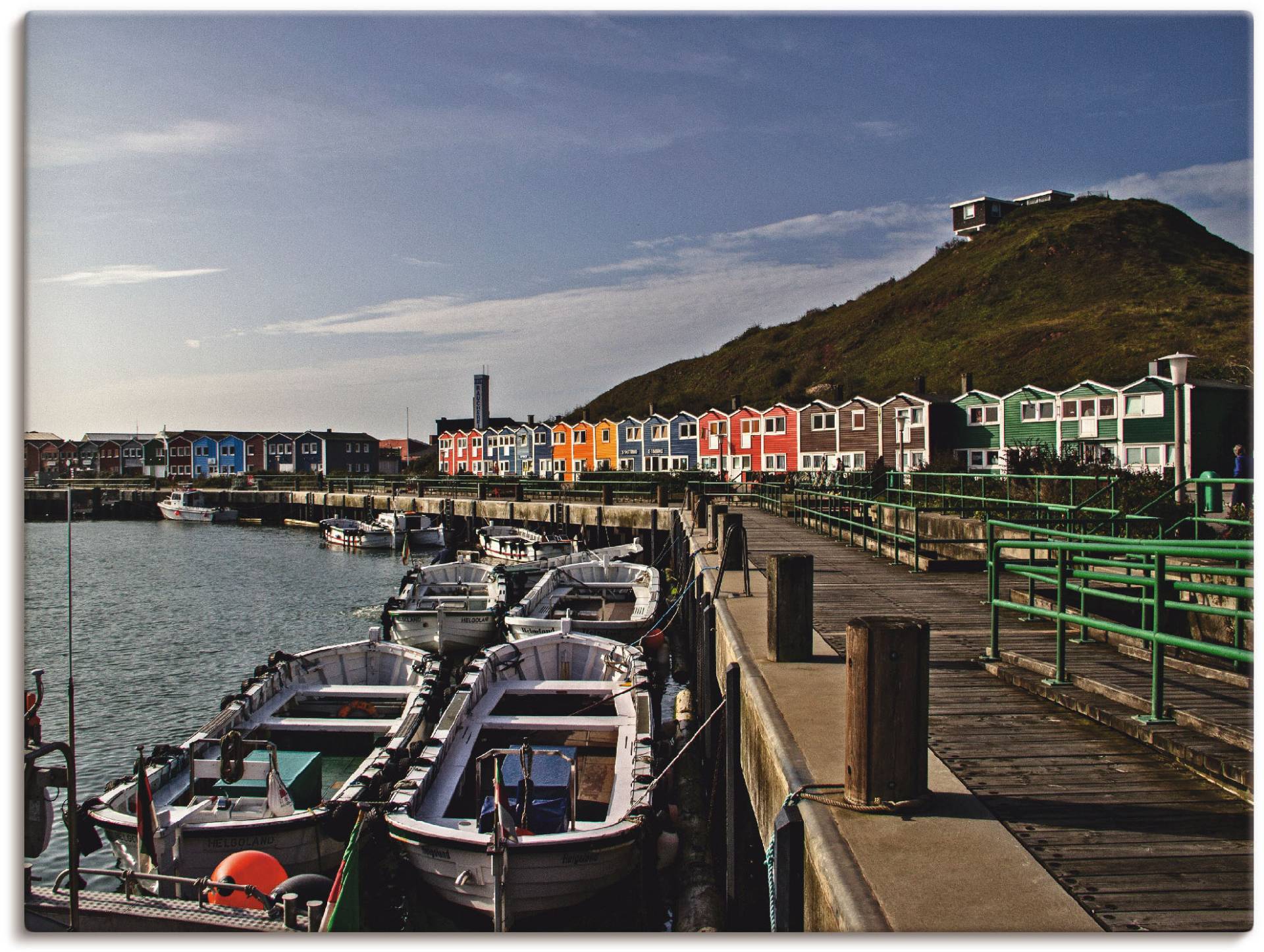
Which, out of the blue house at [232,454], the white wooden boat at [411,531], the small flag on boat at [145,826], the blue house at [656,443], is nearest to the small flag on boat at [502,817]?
the small flag on boat at [145,826]

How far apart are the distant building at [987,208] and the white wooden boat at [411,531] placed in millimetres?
120562

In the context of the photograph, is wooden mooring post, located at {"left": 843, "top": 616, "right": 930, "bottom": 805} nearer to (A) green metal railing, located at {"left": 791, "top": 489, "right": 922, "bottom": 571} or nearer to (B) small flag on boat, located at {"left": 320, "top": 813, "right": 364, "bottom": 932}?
(B) small flag on boat, located at {"left": 320, "top": 813, "right": 364, "bottom": 932}

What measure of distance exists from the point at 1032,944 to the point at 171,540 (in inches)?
2544

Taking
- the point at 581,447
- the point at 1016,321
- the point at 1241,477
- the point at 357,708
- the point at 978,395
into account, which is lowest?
the point at 357,708

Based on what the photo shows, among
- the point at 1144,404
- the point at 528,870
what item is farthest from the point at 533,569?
the point at 1144,404

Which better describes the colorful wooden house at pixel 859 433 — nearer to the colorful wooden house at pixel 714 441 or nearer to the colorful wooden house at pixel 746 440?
the colorful wooden house at pixel 746 440

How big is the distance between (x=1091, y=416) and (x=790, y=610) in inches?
1717

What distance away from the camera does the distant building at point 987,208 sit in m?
150

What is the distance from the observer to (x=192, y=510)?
78.2m

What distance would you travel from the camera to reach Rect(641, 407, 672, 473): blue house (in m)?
69.2

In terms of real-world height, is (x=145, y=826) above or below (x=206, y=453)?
below

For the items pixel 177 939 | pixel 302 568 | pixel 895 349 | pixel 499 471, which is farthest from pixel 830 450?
pixel 895 349

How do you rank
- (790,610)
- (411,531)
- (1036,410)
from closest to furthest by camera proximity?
1. (790,610)
2. (1036,410)
3. (411,531)

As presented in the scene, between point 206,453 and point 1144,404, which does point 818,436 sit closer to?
point 1144,404
